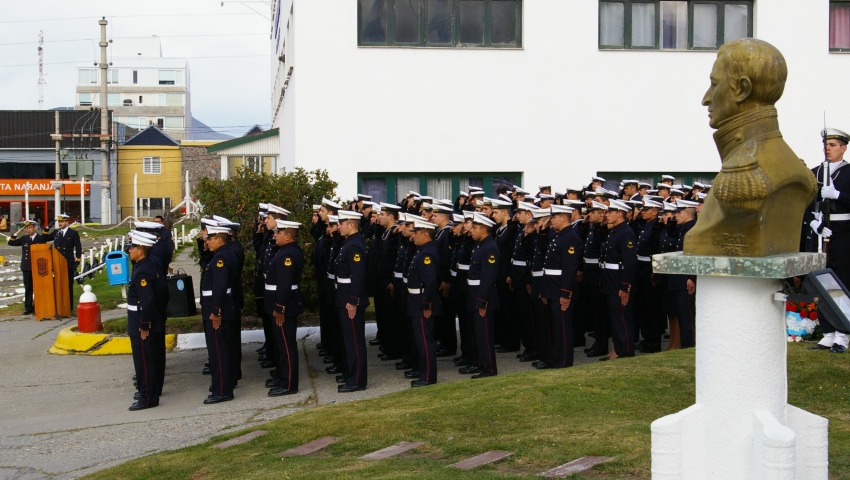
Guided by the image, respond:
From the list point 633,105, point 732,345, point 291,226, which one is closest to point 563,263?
point 291,226

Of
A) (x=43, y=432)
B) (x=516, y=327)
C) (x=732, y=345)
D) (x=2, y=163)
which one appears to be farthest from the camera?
(x=2, y=163)

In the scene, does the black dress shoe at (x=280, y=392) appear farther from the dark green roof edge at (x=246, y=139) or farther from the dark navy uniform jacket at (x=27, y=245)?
the dark green roof edge at (x=246, y=139)

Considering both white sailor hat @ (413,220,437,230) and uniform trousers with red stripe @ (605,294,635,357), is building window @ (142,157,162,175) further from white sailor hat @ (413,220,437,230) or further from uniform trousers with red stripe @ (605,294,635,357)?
uniform trousers with red stripe @ (605,294,635,357)

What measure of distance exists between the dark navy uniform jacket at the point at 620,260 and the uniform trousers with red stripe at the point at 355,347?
2.92m

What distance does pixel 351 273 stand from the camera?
34.7 ft

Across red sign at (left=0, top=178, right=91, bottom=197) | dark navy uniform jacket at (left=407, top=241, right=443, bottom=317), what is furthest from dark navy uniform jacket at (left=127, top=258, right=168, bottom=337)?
red sign at (left=0, top=178, right=91, bottom=197)

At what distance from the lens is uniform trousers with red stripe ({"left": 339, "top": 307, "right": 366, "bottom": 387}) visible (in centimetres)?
1059

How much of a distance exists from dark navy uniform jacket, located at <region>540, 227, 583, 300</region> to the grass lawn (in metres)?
1.52

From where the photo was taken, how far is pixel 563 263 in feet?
35.5

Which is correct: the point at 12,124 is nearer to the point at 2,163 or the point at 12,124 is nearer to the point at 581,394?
the point at 2,163

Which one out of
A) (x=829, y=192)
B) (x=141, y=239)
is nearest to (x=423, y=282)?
(x=141, y=239)

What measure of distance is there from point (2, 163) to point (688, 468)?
66559mm

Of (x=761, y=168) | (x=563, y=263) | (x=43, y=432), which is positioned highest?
(x=761, y=168)

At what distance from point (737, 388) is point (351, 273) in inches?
256
